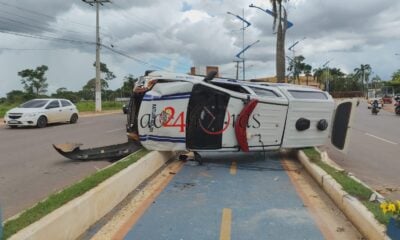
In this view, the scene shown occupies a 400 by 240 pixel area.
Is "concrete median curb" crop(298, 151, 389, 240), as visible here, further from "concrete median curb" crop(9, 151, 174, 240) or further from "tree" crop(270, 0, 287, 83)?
"tree" crop(270, 0, 287, 83)

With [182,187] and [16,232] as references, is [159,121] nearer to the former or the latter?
[182,187]

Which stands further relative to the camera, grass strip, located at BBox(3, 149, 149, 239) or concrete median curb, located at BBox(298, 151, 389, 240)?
concrete median curb, located at BBox(298, 151, 389, 240)

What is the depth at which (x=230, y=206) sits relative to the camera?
698 cm

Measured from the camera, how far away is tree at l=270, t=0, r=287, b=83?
27.7m

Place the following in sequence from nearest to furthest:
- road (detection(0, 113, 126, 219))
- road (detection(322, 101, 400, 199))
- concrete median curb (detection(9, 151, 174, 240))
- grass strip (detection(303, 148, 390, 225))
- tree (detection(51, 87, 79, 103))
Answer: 1. concrete median curb (detection(9, 151, 174, 240))
2. grass strip (detection(303, 148, 390, 225))
3. road (detection(0, 113, 126, 219))
4. road (detection(322, 101, 400, 199))
5. tree (detection(51, 87, 79, 103))

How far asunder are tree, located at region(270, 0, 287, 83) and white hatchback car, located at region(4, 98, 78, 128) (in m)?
12.6

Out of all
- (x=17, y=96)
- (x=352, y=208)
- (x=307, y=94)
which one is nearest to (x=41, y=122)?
(x=307, y=94)

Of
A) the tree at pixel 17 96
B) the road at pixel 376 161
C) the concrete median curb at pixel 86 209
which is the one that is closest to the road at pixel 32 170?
the concrete median curb at pixel 86 209

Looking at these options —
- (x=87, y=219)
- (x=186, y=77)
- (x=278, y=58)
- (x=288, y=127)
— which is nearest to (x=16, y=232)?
(x=87, y=219)

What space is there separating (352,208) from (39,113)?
19.5 metres

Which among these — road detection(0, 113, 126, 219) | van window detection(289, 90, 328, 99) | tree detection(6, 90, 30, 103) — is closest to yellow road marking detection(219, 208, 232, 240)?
road detection(0, 113, 126, 219)

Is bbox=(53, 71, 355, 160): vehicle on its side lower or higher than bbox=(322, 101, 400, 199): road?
higher

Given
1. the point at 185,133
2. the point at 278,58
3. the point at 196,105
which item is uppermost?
the point at 278,58

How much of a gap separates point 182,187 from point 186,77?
3.42 m
